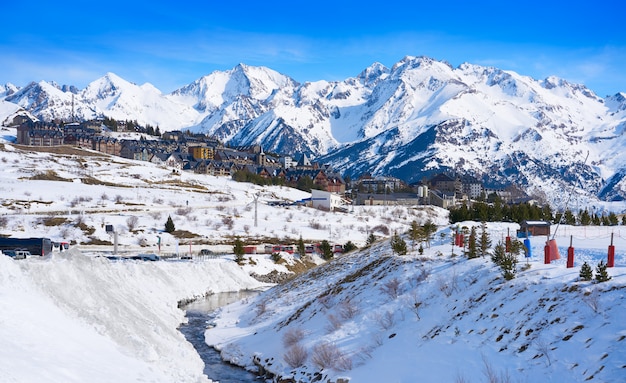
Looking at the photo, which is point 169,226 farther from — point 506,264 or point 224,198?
point 506,264

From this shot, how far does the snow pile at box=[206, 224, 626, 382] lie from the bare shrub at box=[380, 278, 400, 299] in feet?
0.22

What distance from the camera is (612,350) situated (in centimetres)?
1934

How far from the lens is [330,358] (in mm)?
27547

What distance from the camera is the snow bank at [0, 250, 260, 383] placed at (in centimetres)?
2164

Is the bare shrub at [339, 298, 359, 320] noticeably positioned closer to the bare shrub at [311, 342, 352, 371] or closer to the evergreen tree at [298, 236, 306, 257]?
the bare shrub at [311, 342, 352, 371]

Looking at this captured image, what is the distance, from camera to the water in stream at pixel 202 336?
31.1 metres

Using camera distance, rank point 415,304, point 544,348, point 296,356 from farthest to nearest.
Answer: point 415,304
point 296,356
point 544,348

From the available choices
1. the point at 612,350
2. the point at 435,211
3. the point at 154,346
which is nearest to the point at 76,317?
the point at 154,346

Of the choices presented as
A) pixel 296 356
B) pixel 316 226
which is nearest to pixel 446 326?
pixel 296 356

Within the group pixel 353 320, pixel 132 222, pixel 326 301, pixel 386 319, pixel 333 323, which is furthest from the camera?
pixel 132 222

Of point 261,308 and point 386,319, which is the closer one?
point 386,319

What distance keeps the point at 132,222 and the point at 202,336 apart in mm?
52452

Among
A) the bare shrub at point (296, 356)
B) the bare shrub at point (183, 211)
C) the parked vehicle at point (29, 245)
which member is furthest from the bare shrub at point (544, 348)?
the bare shrub at point (183, 211)

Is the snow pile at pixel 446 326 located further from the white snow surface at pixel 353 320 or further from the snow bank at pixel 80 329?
the snow bank at pixel 80 329
